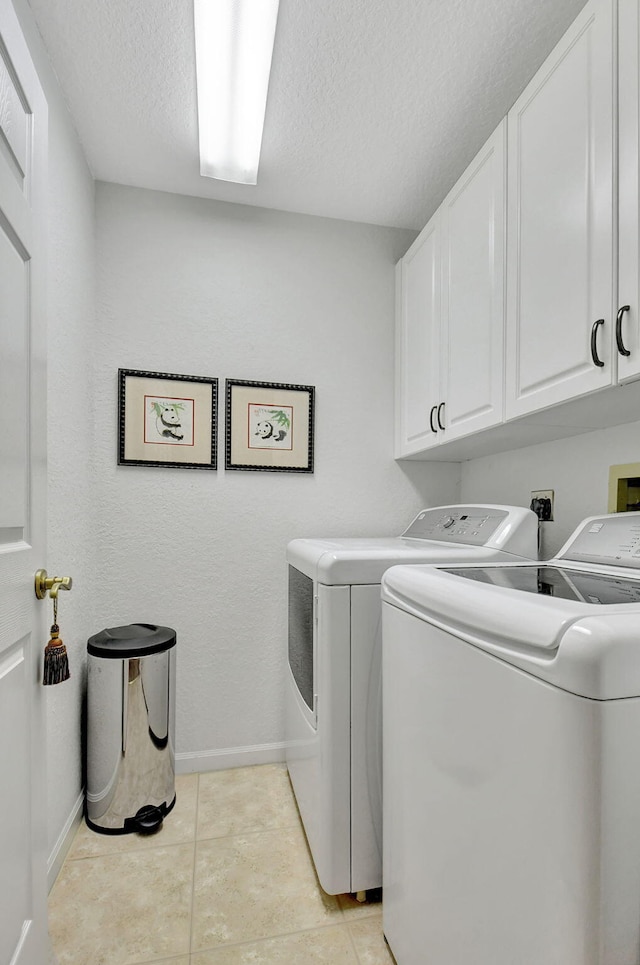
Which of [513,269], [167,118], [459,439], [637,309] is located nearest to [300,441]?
[459,439]

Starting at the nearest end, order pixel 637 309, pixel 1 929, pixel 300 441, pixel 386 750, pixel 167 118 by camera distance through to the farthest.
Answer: pixel 1 929 → pixel 637 309 → pixel 386 750 → pixel 167 118 → pixel 300 441

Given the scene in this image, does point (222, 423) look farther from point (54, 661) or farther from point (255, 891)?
point (255, 891)

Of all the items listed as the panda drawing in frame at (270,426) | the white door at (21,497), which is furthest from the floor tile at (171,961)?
the panda drawing in frame at (270,426)

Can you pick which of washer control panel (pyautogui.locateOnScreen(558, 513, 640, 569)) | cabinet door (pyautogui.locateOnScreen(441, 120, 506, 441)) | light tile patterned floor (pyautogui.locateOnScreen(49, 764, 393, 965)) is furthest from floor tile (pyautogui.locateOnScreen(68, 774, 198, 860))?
cabinet door (pyautogui.locateOnScreen(441, 120, 506, 441))

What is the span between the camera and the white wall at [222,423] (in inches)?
80.6

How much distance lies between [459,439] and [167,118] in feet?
5.00

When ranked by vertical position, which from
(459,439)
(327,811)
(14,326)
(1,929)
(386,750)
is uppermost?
(14,326)

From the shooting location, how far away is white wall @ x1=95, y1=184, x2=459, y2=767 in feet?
6.72

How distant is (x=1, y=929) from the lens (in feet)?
2.75

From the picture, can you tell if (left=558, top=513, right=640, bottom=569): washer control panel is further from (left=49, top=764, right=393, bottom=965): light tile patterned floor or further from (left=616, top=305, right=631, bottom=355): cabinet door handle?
(left=49, top=764, right=393, bottom=965): light tile patterned floor

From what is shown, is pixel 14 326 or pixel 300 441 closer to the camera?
pixel 14 326

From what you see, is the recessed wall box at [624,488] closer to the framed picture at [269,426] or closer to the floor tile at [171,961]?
the framed picture at [269,426]

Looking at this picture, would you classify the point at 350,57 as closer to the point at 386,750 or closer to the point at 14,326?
the point at 14,326

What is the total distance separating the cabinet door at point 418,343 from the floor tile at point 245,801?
1488 millimetres
